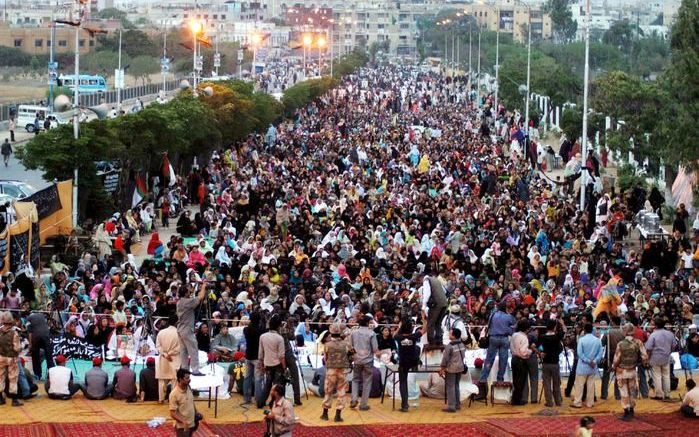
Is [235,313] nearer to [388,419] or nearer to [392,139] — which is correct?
[388,419]

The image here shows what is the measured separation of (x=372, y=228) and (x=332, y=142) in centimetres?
2164

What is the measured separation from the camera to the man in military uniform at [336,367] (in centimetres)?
1582

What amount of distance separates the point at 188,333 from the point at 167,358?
48 cm

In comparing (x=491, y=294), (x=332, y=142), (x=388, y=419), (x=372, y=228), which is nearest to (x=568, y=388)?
(x=388, y=419)

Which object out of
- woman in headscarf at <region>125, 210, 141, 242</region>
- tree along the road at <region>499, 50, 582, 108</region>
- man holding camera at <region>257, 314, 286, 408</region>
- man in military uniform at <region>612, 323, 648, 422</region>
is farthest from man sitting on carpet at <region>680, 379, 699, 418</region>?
tree along the road at <region>499, 50, 582, 108</region>

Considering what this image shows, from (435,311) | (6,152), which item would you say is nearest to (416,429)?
(435,311)

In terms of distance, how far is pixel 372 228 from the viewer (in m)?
28.7

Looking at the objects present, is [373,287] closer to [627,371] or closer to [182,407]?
[627,371]

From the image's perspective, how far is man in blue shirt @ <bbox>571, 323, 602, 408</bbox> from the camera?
16.4 metres

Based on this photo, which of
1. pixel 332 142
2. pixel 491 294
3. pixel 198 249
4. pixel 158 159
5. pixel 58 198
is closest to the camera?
pixel 491 294

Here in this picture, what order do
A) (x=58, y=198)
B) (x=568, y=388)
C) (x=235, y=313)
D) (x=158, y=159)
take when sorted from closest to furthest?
(x=568, y=388)
(x=235, y=313)
(x=58, y=198)
(x=158, y=159)

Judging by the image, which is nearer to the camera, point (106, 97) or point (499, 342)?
point (499, 342)

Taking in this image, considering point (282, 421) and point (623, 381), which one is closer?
point (282, 421)

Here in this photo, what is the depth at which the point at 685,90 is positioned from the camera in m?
30.3
